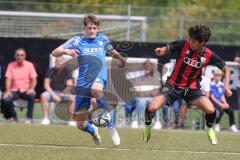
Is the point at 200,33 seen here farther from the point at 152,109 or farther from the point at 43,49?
the point at 43,49

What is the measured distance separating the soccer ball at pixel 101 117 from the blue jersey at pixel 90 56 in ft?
1.55

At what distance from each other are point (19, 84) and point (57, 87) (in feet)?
2.80

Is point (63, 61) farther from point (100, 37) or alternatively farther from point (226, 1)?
point (226, 1)

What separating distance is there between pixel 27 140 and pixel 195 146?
2.66 m

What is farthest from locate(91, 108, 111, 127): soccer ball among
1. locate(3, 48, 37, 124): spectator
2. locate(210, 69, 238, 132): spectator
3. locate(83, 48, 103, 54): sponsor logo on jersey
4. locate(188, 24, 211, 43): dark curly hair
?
locate(210, 69, 238, 132): spectator

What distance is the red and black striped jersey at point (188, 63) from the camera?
10930 mm

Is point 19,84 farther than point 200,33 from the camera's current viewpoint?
Yes

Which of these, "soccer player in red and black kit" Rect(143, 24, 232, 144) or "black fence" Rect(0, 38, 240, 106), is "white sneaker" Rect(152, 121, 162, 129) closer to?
"black fence" Rect(0, 38, 240, 106)

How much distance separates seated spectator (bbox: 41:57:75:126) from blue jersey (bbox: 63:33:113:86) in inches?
186

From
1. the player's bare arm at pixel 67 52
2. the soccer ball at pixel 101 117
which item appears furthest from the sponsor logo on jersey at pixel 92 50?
the soccer ball at pixel 101 117

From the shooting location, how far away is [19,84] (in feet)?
54.2

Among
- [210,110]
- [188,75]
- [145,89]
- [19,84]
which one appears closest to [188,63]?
[188,75]

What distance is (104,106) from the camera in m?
11.4

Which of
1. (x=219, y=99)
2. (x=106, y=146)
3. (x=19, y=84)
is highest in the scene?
(x=19, y=84)
